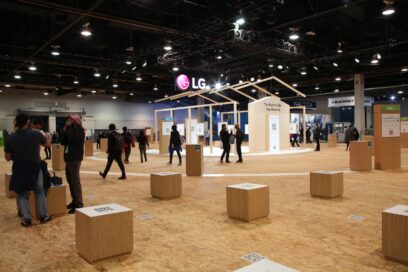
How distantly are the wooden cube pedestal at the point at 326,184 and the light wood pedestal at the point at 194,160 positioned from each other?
3.99 metres

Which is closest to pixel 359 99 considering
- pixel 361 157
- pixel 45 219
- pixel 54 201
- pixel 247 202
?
pixel 361 157

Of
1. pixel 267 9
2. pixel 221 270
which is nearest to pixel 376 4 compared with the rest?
pixel 267 9

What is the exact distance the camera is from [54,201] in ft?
18.2

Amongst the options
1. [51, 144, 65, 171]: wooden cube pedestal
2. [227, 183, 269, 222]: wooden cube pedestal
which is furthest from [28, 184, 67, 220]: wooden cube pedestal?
[51, 144, 65, 171]: wooden cube pedestal

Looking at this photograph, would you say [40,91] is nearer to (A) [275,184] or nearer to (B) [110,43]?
(B) [110,43]

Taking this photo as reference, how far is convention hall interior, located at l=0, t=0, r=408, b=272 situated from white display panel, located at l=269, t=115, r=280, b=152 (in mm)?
146

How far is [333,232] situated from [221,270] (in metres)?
1.92

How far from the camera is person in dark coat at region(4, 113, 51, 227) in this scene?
4871mm

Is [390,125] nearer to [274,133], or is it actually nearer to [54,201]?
[274,133]

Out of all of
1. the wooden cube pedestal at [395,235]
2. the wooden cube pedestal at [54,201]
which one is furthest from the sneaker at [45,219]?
the wooden cube pedestal at [395,235]

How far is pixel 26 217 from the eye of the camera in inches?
197

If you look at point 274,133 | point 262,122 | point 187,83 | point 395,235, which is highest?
point 187,83

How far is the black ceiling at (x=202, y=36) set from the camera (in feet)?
38.1

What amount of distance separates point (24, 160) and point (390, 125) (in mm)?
10312
